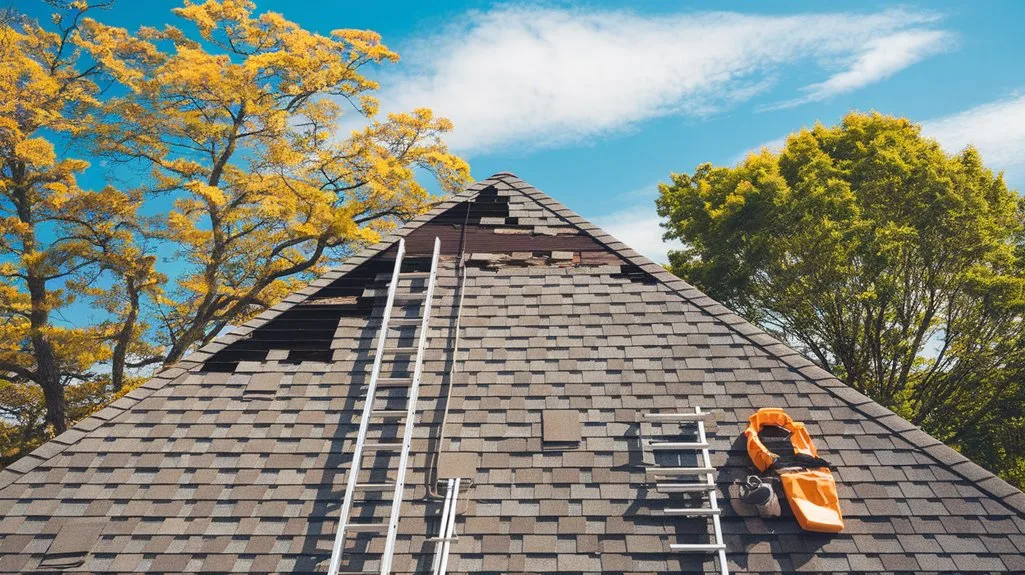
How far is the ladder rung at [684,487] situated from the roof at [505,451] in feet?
0.37

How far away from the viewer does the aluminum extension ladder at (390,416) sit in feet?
15.7

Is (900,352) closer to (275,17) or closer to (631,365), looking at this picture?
(631,365)

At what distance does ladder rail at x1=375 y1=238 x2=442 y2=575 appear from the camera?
15.3ft

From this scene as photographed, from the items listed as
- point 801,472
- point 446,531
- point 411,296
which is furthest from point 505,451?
point 801,472

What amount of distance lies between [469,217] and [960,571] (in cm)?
647

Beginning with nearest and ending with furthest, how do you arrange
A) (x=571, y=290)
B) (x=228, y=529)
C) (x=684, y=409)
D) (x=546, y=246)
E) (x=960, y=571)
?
1. (x=960, y=571)
2. (x=228, y=529)
3. (x=684, y=409)
4. (x=571, y=290)
5. (x=546, y=246)

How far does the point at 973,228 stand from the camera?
50.4ft

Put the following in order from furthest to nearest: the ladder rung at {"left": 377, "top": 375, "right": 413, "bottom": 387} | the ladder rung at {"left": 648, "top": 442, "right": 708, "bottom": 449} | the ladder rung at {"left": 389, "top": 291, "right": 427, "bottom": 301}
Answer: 1. the ladder rung at {"left": 389, "top": 291, "right": 427, "bottom": 301}
2. the ladder rung at {"left": 377, "top": 375, "right": 413, "bottom": 387}
3. the ladder rung at {"left": 648, "top": 442, "right": 708, "bottom": 449}

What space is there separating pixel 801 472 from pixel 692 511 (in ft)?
3.53

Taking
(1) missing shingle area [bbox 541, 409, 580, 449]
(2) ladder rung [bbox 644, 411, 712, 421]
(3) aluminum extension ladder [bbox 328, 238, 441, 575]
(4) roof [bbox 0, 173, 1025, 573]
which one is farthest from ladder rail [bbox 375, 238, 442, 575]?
(2) ladder rung [bbox 644, 411, 712, 421]

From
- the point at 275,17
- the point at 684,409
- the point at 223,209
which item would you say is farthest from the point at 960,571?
the point at 275,17

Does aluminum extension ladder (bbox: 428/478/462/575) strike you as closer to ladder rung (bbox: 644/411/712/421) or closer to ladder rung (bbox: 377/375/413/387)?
ladder rung (bbox: 377/375/413/387)

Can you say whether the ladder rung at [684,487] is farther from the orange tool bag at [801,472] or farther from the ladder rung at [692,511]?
the orange tool bag at [801,472]

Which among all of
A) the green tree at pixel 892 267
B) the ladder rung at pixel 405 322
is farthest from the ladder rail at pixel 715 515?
the green tree at pixel 892 267
